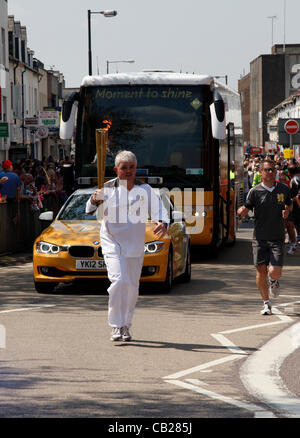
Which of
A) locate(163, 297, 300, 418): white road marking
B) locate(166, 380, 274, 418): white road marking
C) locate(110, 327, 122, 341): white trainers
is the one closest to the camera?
locate(166, 380, 274, 418): white road marking

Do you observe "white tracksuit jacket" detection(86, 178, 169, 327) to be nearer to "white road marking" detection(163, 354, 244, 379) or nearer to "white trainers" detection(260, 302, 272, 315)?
"white road marking" detection(163, 354, 244, 379)

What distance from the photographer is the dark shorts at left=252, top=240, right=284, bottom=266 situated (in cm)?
1175

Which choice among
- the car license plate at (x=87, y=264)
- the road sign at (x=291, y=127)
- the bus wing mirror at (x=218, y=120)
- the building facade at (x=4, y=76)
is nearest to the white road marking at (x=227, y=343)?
the car license plate at (x=87, y=264)

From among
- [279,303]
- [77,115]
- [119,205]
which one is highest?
[77,115]

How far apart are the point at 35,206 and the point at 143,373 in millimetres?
15012

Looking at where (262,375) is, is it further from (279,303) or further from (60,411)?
(279,303)

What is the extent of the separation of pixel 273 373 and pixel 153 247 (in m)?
5.85

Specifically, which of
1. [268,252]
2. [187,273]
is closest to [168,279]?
[187,273]

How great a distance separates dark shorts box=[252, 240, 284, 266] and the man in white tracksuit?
8.21 feet

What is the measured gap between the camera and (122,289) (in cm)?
952

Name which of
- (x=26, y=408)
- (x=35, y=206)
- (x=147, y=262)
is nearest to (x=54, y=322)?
(x=147, y=262)

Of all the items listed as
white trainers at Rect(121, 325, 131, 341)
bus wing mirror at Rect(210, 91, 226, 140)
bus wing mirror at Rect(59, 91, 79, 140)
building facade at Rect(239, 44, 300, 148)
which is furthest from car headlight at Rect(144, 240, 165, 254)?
building facade at Rect(239, 44, 300, 148)

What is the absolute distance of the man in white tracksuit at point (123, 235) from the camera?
9492 mm
